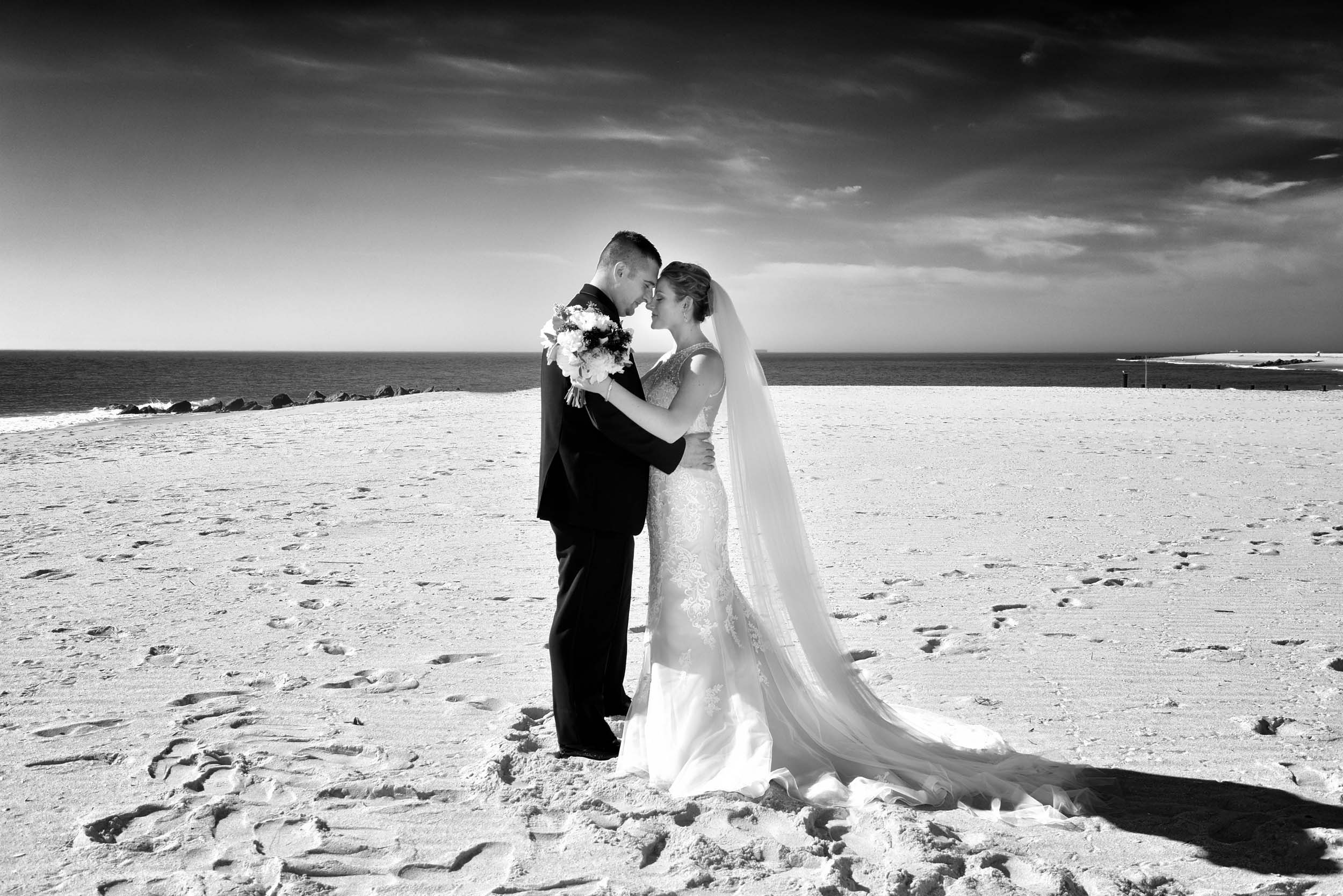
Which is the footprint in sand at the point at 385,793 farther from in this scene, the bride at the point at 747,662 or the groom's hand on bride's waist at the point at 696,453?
the groom's hand on bride's waist at the point at 696,453

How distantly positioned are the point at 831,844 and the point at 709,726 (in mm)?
806

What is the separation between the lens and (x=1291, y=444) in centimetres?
1446

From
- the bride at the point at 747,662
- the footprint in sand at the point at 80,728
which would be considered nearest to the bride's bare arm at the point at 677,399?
the bride at the point at 747,662

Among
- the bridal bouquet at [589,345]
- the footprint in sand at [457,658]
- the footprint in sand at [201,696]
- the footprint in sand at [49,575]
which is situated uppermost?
the bridal bouquet at [589,345]

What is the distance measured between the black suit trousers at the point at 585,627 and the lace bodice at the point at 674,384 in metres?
0.66

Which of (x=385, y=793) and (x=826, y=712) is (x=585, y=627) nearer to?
(x=385, y=793)

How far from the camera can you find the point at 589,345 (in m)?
3.47

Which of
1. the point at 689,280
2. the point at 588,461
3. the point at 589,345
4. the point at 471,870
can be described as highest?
the point at 689,280

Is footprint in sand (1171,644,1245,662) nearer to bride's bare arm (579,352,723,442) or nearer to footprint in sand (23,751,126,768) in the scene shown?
bride's bare arm (579,352,723,442)

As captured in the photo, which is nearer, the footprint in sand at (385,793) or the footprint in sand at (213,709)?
the footprint in sand at (385,793)

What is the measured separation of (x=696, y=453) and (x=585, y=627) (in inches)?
38.8

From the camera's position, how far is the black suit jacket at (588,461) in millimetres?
3803

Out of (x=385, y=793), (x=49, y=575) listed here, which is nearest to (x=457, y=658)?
(x=385, y=793)

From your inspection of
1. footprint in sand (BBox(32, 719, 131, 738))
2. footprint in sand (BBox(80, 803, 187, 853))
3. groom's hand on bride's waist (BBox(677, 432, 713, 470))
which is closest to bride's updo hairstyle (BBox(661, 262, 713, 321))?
groom's hand on bride's waist (BBox(677, 432, 713, 470))
